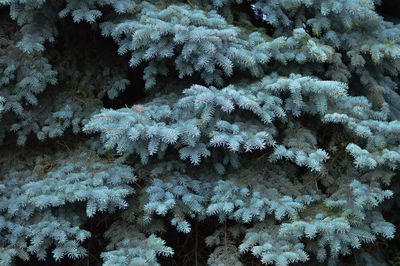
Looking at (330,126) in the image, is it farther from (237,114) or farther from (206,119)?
(206,119)

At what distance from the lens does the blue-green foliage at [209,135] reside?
2426 millimetres

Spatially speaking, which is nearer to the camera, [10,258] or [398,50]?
[10,258]

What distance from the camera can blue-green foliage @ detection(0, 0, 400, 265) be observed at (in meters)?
2.43

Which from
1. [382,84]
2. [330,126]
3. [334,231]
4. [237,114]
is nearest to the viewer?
[334,231]

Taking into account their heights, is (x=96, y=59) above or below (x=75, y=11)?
below

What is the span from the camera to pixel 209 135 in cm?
249

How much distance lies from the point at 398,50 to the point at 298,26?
0.85 metres

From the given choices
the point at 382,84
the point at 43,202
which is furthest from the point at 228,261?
the point at 382,84

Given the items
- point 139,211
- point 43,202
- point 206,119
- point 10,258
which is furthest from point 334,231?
point 10,258

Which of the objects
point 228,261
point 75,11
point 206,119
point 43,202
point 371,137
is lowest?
point 228,261

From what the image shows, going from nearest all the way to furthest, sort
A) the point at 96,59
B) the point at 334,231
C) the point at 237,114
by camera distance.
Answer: the point at 334,231 < the point at 237,114 < the point at 96,59

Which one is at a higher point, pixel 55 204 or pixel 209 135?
pixel 209 135

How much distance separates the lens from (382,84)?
3141 millimetres

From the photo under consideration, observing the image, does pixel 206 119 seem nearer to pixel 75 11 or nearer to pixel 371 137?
pixel 371 137
